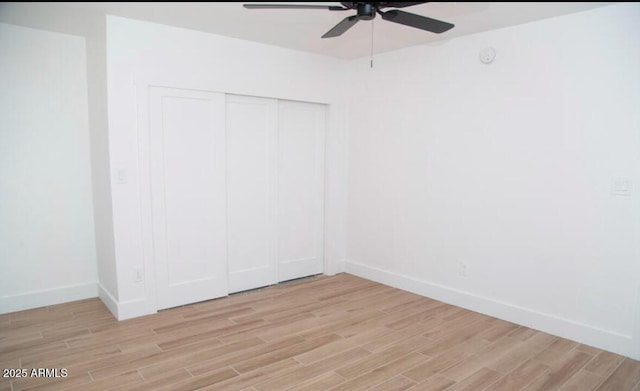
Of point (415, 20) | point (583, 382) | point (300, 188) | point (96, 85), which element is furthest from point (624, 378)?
point (96, 85)

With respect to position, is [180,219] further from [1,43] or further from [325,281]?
[1,43]

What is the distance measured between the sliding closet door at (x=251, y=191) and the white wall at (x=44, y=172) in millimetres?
1400

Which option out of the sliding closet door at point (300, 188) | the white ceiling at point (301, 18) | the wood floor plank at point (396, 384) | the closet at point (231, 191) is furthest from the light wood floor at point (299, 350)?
the white ceiling at point (301, 18)

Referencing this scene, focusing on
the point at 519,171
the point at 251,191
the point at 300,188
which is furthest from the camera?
the point at 300,188

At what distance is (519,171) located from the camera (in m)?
3.37

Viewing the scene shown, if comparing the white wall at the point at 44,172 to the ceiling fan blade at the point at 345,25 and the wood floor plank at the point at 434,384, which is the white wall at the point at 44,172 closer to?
the ceiling fan blade at the point at 345,25

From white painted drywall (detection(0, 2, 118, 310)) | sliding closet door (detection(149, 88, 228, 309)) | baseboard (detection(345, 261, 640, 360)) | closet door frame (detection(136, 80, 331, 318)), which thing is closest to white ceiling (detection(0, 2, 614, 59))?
white painted drywall (detection(0, 2, 118, 310))

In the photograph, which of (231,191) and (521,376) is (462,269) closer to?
(521,376)

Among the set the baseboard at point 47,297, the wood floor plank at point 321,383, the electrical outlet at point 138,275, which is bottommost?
the wood floor plank at point 321,383

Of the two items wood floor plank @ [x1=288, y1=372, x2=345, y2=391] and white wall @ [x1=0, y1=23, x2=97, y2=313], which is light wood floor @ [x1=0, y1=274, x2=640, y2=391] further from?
white wall @ [x1=0, y1=23, x2=97, y2=313]

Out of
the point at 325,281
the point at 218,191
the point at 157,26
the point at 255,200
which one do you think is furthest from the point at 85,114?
the point at 325,281

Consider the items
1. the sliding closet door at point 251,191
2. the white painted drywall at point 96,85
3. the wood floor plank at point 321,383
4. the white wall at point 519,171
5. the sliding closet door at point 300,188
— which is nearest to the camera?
the wood floor plank at point 321,383

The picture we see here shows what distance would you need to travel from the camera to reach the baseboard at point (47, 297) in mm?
3566

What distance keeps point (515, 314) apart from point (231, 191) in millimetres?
2888
